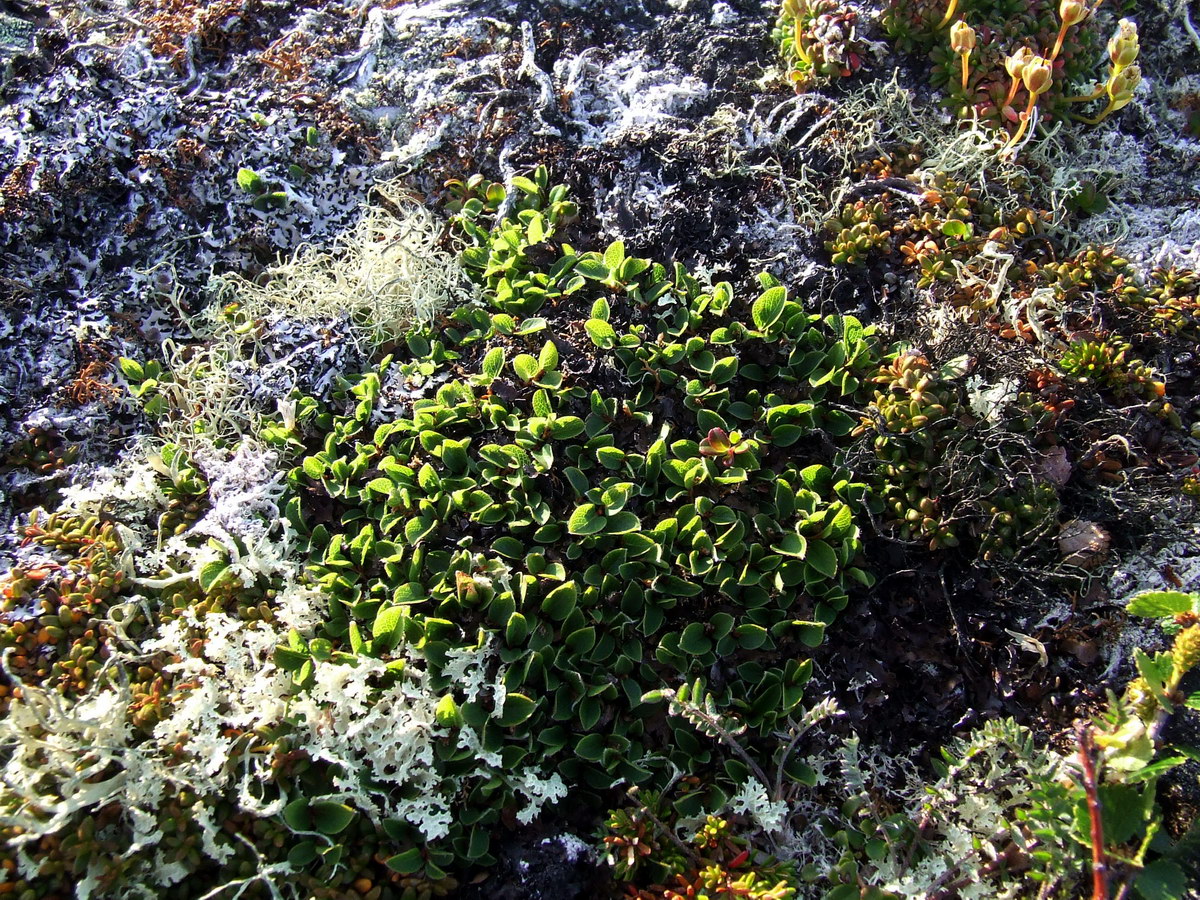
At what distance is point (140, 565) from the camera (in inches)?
99.3

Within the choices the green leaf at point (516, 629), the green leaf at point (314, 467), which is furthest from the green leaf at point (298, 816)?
the green leaf at point (314, 467)

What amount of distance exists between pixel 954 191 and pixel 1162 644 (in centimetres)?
181

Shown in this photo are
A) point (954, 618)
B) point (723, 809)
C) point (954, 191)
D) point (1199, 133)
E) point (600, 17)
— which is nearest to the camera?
point (723, 809)

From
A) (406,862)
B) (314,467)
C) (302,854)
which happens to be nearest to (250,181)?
(314,467)

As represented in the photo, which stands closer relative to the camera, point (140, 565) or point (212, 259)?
point (140, 565)

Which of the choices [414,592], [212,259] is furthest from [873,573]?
[212,259]

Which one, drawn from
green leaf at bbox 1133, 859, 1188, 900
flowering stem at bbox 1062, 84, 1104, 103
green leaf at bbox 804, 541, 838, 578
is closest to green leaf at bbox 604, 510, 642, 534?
green leaf at bbox 804, 541, 838, 578

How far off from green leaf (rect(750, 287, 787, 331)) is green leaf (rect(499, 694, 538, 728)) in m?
Answer: 1.50

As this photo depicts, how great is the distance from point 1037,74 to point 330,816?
11.0 ft

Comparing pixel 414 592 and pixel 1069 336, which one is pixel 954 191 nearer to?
pixel 1069 336

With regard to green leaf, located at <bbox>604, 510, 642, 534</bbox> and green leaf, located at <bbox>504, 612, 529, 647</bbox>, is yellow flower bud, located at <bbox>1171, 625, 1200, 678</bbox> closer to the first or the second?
green leaf, located at <bbox>604, 510, 642, 534</bbox>

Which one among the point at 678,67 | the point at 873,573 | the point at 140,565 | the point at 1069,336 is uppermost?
the point at 678,67

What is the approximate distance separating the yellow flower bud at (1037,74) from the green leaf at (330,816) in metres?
3.31

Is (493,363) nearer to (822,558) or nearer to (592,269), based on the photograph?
(592,269)
